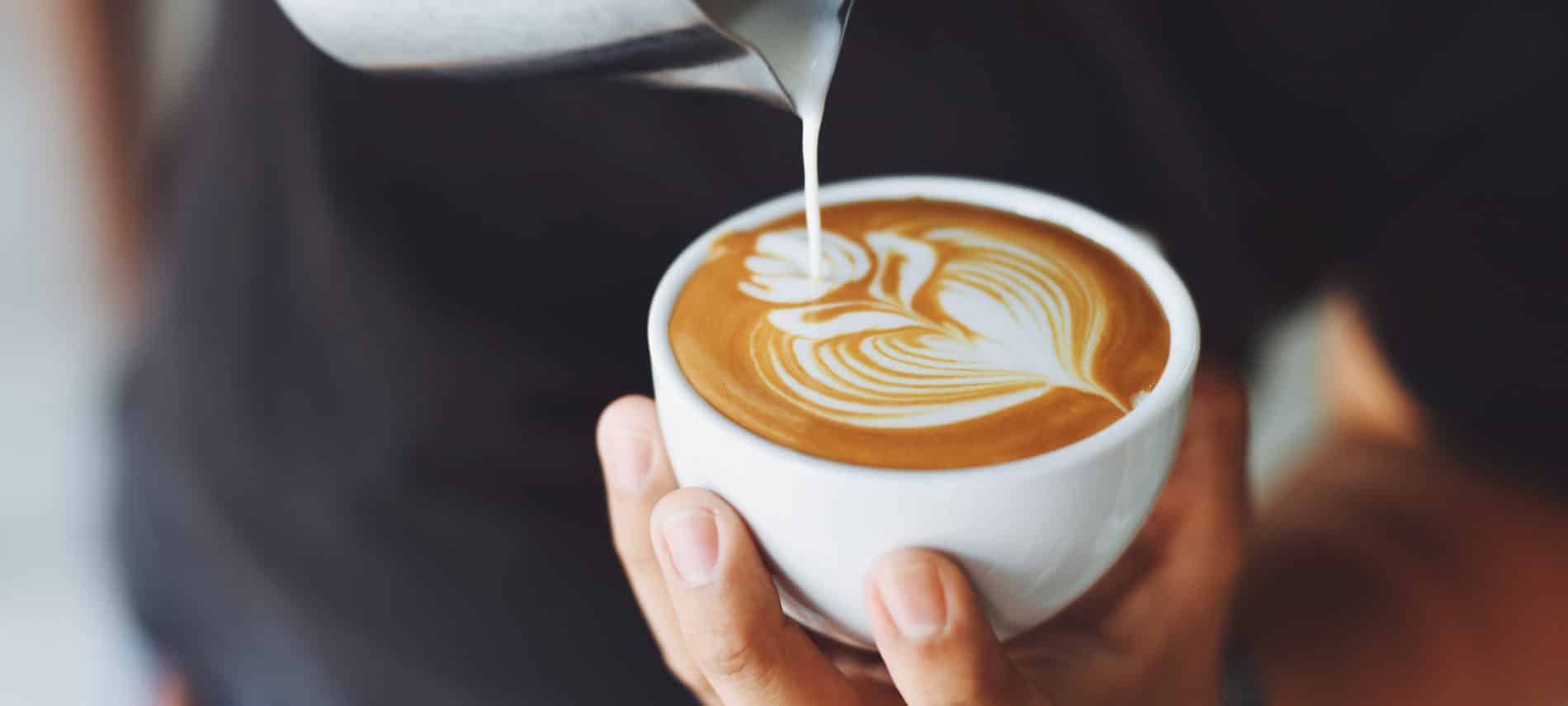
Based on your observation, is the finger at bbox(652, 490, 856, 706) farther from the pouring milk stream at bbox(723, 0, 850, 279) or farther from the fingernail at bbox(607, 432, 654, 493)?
the pouring milk stream at bbox(723, 0, 850, 279)

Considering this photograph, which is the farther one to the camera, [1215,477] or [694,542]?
[1215,477]

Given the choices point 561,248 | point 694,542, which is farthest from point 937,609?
point 561,248

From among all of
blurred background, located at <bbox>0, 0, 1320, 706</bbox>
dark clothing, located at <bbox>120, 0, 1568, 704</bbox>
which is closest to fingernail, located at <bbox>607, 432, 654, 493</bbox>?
dark clothing, located at <bbox>120, 0, 1568, 704</bbox>

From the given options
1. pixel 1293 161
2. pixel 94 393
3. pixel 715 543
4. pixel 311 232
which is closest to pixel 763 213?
pixel 715 543

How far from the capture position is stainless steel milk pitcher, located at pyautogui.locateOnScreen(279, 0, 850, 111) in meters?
0.49

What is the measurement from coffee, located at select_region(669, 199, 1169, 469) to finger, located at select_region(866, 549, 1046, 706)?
0.15 feet

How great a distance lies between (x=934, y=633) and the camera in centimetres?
52

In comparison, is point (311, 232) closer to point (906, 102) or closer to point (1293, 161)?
point (906, 102)

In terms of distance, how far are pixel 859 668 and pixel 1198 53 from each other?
2.27 ft

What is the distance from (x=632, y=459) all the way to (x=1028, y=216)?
29 centimetres

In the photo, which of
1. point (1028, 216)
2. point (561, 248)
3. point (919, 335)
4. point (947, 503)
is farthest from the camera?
point (561, 248)

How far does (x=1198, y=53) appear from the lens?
3.57ft

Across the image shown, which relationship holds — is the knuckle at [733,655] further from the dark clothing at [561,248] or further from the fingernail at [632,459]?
the dark clothing at [561,248]

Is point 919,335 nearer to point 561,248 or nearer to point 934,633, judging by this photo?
point 934,633
